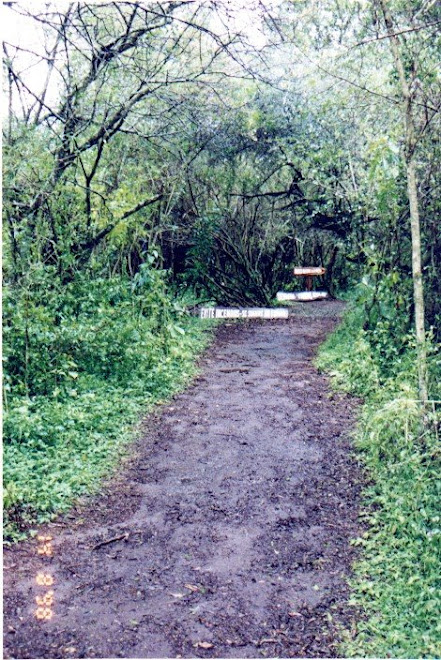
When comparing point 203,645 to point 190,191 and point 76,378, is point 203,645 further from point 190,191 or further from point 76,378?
point 190,191

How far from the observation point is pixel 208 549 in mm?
3693

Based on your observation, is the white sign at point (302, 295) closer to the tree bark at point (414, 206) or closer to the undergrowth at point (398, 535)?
the undergrowth at point (398, 535)

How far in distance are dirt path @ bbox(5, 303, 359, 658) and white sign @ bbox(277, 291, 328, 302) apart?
279 inches

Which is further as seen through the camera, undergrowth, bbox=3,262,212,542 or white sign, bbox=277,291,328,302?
white sign, bbox=277,291,328,302

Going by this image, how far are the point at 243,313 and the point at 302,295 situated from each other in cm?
240

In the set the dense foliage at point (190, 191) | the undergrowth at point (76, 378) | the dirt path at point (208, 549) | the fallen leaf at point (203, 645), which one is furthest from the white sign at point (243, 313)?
the fallen leaf at point (203, 645)

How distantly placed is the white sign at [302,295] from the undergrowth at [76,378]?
4.98 meters

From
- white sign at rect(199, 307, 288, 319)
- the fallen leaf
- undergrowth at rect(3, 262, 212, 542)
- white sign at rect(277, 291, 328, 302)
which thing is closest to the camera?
the fallen leaf

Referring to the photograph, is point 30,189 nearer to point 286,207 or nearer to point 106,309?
point 106,309

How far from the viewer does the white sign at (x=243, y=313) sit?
11305mm

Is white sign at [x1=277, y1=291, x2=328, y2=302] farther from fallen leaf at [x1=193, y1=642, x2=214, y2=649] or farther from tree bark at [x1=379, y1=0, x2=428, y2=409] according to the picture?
fallen leaf at [x1=193, y1=642, x2=214, y2=649]

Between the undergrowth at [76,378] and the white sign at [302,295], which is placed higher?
the white sign at [302,295]

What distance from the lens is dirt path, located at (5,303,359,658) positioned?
291 centimetres

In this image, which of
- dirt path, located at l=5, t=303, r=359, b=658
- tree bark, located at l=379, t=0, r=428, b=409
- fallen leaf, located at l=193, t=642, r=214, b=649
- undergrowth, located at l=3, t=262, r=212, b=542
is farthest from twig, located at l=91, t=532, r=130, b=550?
tree bark, located at l=379, t=0, r=428, b=409
